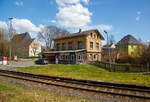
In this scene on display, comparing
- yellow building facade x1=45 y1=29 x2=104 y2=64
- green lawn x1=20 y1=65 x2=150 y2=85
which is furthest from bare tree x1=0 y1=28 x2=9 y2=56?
green lawn x1=20 y1=65 x2=150 y2=85

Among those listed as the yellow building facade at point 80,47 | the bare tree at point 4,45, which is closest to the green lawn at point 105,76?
the yellow building facade at point 80,47

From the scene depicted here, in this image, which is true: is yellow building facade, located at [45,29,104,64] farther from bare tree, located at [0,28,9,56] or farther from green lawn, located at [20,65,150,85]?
bare tree, located at [0,28,9,56]

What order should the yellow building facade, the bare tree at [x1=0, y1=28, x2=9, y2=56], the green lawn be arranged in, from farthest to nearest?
the bare tree at [x1=0, y1=28, x2=9, y2=56]
the yellow building facade
the green lawn

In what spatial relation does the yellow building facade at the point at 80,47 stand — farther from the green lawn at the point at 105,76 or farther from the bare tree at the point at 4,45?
the bare tree at the point at 4,45

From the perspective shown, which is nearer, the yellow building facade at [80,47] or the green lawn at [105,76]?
the green lawn at [105,76]

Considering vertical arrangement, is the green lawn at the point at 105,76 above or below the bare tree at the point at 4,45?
below

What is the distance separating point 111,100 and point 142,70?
14.7 m

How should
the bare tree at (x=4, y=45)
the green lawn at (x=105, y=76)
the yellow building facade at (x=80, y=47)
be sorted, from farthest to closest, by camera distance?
the bare tree at (x=4, y=45) < the yellow building facade at (x=80, y=47) < the green lawn at (x=105, y=76)

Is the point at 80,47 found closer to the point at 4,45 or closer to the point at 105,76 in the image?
the point at 105,76

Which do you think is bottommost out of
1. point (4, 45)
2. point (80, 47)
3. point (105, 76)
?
point (105, 76)

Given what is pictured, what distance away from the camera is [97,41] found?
3247 centimetres

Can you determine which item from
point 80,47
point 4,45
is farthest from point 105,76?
point 4,45

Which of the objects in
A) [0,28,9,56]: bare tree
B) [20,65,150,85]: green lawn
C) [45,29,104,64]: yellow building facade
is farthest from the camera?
[0,28,9,56]: bare tree

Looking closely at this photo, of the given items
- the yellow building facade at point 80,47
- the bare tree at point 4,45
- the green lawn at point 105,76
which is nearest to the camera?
the green lawn at point 105,76
